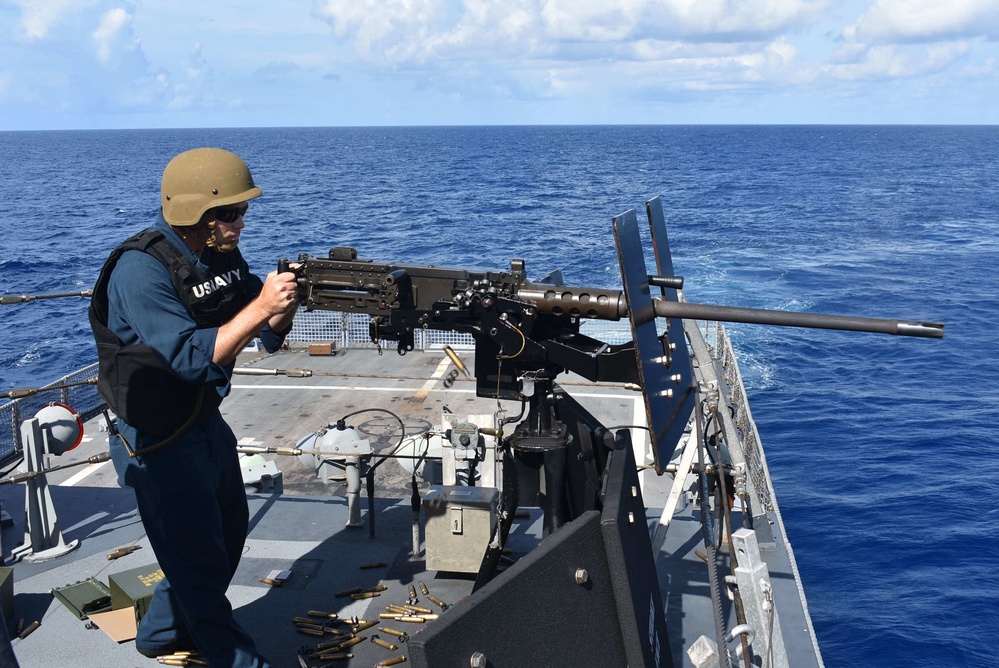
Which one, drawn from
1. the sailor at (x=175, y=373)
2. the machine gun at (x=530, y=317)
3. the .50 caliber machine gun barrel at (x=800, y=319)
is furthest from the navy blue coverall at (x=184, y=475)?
the .50 caliber machine gun barrel at (x=800, y=319)

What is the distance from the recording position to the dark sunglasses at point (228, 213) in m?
4.52

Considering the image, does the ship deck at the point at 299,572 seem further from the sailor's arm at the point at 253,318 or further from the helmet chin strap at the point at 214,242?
the helmet chin strap at the point at 214,242

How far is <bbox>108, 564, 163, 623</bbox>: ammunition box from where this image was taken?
18.5ft

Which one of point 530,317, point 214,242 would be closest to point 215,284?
point 214,242

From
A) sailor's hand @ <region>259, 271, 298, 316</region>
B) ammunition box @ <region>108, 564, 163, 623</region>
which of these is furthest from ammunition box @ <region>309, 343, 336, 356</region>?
sailor's hand @ <region>259, 271, 298, 316</region>

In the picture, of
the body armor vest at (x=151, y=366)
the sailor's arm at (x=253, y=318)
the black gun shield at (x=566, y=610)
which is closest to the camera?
→ the black gun shield at (x=566, y=610)

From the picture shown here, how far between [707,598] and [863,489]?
17.2 metres

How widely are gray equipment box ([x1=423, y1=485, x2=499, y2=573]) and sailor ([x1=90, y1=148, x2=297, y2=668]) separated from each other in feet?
5.16

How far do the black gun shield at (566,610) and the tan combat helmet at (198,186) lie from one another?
260 cm

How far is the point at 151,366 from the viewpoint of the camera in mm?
4359

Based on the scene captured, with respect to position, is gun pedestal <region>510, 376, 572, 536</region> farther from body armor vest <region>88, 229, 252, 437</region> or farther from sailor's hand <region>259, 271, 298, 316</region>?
body armor vest <region>88, 229, 252, 437</region>

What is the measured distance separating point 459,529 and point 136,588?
2115 mm

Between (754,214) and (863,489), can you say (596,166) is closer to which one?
(754,214)

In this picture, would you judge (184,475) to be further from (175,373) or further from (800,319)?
(800,319)
